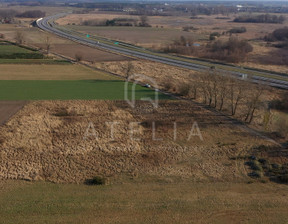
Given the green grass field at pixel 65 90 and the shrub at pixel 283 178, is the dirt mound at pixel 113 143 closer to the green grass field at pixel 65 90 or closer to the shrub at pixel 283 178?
the green grass field at pixel 65 90

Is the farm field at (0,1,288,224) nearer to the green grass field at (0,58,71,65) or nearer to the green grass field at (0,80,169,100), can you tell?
the green grass field at (0,80,169,100)

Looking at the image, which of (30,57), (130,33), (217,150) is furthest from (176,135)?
(130,33)

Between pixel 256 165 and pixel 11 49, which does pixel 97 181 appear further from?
pixel 11 49

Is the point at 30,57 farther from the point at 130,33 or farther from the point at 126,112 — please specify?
the point at 130,33

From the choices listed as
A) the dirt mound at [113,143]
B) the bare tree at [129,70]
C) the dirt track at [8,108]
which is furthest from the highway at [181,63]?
the dirt track at [8,108]

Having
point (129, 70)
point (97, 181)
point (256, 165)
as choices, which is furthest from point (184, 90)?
point (97, 181)

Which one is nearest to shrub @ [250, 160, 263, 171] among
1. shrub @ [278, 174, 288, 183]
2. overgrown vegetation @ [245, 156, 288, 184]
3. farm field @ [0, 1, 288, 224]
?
overgrown vegetation @ [245, 156, 288, 184]
